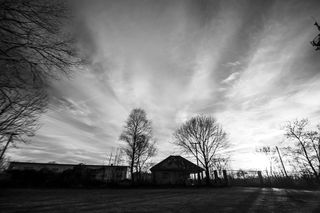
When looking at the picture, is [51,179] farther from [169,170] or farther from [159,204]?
[169,170]

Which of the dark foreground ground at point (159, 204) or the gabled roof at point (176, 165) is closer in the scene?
the dark foreground ground at point (159, 204)

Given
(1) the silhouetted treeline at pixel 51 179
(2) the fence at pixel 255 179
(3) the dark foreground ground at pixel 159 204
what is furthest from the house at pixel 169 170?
(3) the dark foreground ground at pixel 159 204

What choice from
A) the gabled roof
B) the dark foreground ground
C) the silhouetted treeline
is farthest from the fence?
the silhouetted treeline

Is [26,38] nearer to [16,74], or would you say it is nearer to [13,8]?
[13,8]

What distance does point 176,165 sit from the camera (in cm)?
3025

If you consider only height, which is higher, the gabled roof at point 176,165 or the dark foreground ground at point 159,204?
the gabled roof at point 176,165

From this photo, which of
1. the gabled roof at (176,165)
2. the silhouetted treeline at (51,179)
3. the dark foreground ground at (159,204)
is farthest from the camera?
the gabled roof at (176,165)

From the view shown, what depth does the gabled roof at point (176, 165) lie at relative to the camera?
26.3m

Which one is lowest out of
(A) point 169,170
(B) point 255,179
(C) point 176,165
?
(B) point 255,179

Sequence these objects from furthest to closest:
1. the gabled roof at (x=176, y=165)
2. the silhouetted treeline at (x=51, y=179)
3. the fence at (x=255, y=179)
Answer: the gabled roof at (x=176, y=165) → the fence at (x=255, y=179) → the silhouetted treeline at (x=51, y=179)

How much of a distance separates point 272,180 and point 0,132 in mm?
32958

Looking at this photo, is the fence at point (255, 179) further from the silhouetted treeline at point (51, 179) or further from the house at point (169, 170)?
the silhouetted treeline at point (51, 179)

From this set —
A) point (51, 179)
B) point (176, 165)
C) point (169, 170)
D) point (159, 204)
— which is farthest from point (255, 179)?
point (51, 179)

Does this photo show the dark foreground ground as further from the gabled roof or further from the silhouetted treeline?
the gabled roof
